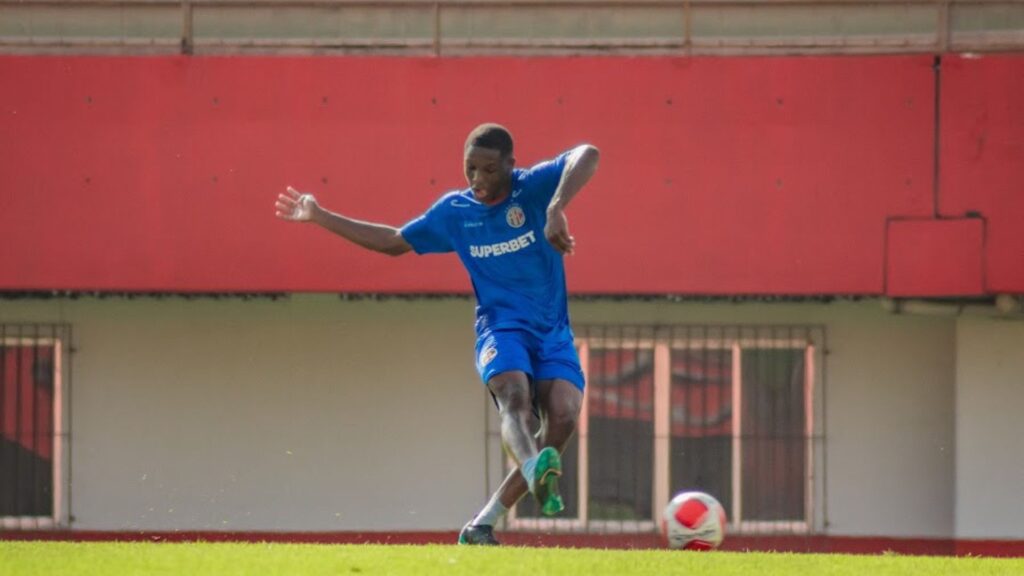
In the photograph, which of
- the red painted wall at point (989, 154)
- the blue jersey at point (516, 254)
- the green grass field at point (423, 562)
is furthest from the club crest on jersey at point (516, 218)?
the red painted wall at point (989, 154)

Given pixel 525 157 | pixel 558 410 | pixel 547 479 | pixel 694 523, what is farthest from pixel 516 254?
pixel 525 157

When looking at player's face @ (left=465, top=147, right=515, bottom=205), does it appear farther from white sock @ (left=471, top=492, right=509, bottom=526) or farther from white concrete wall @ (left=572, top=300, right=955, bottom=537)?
white concrete wall @ (left=572, top=300, right=955, bottom=537)

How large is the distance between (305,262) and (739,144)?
332 cm

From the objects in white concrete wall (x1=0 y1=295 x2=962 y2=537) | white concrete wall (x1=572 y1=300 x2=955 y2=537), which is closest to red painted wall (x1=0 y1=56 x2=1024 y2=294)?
white concrete wall (x1=572 y1=300 x2=955 y2=537)

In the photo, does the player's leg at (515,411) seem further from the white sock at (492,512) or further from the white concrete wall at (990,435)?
the white concrete wall at (990,435)

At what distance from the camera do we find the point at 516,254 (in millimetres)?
8219

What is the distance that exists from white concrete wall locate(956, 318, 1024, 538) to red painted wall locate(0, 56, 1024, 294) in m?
0.88

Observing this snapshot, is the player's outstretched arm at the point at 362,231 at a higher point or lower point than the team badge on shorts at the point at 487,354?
higher

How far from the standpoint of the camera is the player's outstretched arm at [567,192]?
7.44 meters

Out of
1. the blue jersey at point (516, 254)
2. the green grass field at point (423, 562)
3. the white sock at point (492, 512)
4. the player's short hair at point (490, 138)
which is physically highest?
the player's short hair at point (490, 138)

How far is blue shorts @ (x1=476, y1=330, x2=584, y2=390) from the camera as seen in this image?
815 centimetres

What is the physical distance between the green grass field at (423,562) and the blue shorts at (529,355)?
28.8 inches

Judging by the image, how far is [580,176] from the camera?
25.8 feet

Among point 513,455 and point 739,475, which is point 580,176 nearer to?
point 513,455
